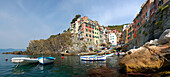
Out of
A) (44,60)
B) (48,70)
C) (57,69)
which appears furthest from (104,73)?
(44,60)

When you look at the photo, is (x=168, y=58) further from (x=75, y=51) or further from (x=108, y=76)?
(x=75, y=51)

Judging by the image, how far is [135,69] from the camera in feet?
26.9

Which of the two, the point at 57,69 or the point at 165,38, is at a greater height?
the point at 165,38

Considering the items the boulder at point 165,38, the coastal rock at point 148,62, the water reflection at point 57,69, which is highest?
the boulder at point 165,38

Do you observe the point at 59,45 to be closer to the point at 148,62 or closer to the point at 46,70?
the point at 46,70

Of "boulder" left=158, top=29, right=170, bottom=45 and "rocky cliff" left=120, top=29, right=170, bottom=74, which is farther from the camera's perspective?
"boulder" left=158, top=29, right=170, bottom=45

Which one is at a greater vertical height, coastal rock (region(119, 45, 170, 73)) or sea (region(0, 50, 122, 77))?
coastal rock (region(119, 45, 170, 73))

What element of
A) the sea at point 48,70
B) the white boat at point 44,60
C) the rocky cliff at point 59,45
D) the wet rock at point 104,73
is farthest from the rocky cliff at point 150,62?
the rocky cliff at point 59,45

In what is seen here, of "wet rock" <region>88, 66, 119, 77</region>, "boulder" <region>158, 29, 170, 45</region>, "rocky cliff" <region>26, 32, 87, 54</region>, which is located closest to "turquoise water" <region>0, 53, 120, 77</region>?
"wet rock" <region>88, 66, 119, 77</region>

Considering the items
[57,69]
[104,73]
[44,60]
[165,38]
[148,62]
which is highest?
[165,38]

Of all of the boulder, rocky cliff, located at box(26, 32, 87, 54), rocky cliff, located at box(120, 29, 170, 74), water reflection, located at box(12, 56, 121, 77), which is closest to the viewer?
rocky cliff, located at box(120, 29, 170, 74)

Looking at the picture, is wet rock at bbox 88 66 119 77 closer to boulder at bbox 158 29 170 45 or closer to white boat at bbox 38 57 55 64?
boulder at bbox 158 29 170 45

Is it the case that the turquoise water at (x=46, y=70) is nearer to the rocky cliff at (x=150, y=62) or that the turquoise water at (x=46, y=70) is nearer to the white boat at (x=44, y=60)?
the white boat at (x=44, y=60)

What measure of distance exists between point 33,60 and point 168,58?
2075cm
